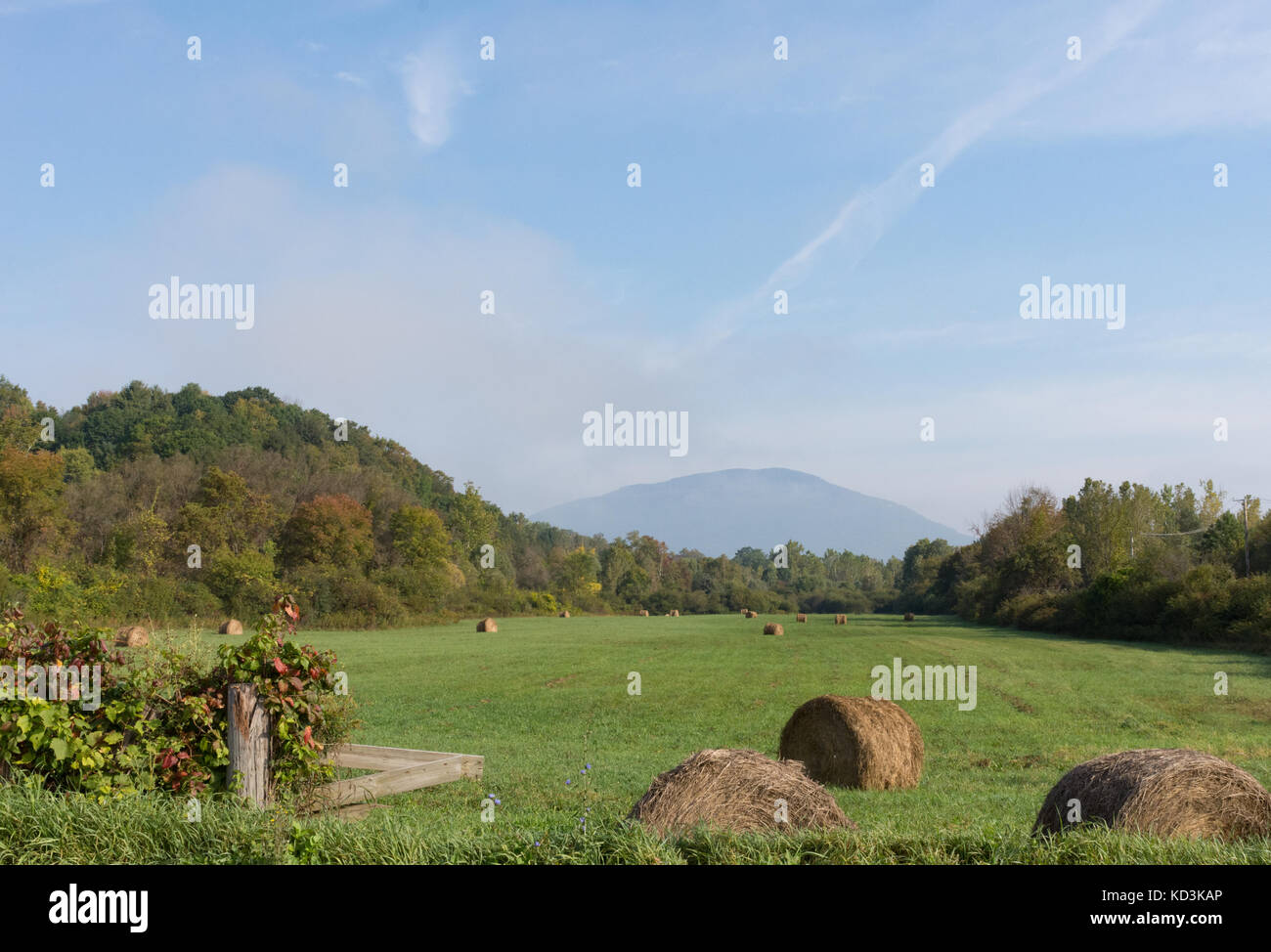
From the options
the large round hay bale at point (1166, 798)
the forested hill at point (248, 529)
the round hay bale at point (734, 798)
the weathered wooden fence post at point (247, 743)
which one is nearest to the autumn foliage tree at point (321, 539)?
the forested hill at point (248, 529)

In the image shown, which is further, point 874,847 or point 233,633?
point 233,633

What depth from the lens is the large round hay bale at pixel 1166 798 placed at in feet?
20.2

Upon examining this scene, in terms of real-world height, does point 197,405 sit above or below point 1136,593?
above

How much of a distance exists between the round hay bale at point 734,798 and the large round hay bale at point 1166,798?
1532 millimetres

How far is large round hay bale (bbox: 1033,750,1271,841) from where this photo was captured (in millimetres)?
6156

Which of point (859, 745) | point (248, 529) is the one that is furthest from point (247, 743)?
point (248, 529)

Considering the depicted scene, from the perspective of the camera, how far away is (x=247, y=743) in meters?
6.71

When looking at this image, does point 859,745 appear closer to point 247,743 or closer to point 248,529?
point 247,743

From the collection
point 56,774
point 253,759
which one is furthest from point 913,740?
point 56,774

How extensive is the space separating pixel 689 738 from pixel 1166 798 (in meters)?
9.75

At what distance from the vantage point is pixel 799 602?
329ft

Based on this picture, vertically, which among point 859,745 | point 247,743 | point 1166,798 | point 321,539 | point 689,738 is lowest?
point 689,738

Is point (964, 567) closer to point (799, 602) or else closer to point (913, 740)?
point (799, 602)
